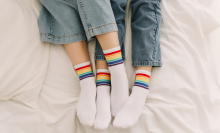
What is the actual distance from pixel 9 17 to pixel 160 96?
0.66 meters

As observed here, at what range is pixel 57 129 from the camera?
26.6 inches

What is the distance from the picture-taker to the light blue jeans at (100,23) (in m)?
0.67

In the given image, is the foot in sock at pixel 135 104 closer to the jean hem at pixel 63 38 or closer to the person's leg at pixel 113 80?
the person's leg at pixel 113 80

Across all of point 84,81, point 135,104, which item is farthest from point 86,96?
point 135,104

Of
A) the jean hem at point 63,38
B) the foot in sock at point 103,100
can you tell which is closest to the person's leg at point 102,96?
the foot in sock at point 103,100

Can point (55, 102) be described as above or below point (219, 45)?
below

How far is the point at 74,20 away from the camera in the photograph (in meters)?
0.72

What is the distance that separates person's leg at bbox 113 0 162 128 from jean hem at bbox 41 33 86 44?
0.72 feet

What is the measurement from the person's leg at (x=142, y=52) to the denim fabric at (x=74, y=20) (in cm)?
12

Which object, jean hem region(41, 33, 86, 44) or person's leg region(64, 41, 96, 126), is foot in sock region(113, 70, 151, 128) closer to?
person's leg region(64, 41, 96, 126)

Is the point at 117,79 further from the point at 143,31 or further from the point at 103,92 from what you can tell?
the point at 143,31

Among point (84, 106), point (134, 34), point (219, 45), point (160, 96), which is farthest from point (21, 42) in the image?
point (219, 45)

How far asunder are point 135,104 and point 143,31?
0.29m

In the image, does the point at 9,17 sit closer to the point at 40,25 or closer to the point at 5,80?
the point at 40,25
